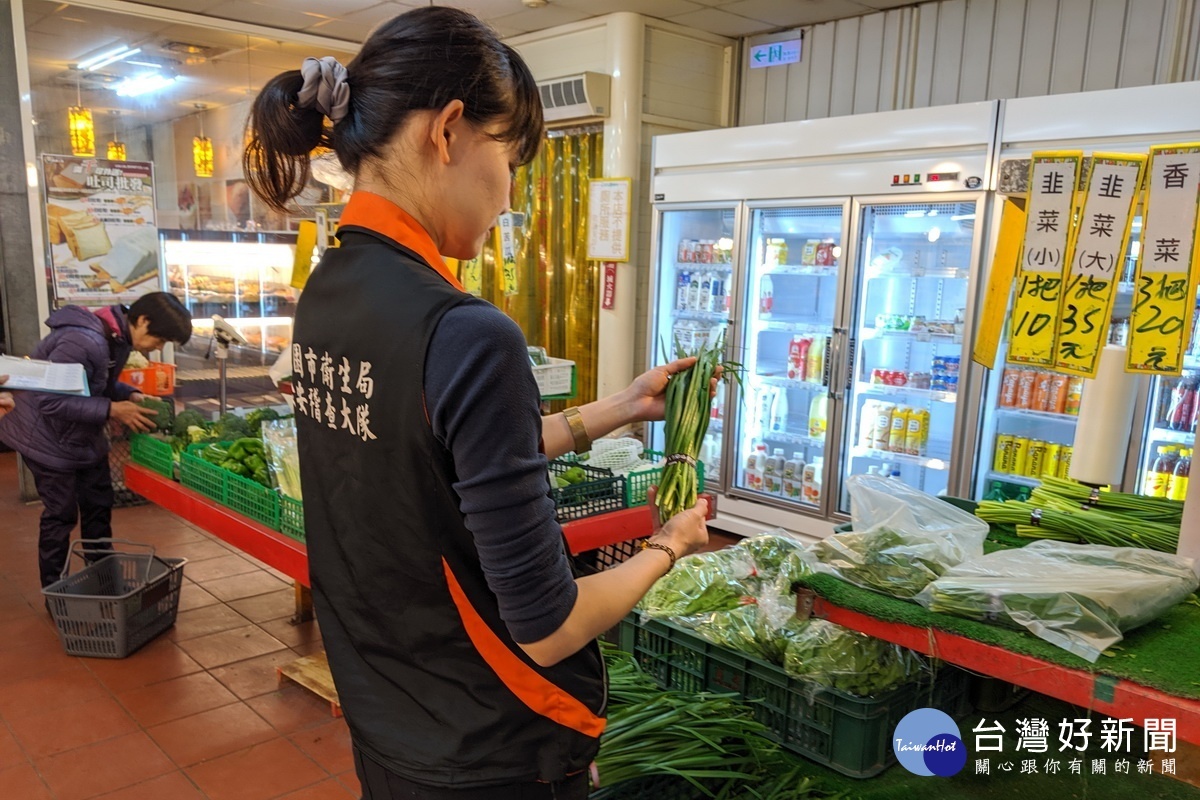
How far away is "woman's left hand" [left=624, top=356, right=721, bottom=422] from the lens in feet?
6.52

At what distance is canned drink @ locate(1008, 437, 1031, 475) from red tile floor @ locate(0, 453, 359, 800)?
3449 mm

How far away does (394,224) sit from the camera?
1.12 metres

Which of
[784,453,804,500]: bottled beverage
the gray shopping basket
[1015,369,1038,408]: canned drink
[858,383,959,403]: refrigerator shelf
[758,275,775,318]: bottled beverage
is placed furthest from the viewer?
[758,275,775,318]: bottled beverage

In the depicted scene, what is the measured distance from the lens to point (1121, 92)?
3.87 meters

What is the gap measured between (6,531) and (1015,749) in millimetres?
5739

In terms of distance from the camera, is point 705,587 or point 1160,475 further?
point 1160,475

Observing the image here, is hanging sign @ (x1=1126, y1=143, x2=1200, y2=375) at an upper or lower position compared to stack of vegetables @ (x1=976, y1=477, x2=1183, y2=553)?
upper

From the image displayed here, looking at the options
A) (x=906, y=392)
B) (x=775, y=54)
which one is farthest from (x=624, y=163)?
(x=906, y=392)

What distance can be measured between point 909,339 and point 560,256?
278 cm

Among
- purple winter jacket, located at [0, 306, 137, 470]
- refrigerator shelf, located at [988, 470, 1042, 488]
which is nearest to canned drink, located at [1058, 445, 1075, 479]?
refrigerator shelf, located at [988, 470, 1042, 488]

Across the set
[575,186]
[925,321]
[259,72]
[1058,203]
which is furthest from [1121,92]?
[259,72]

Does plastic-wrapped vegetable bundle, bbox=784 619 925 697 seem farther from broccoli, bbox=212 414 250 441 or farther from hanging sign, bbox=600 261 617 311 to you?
hanging sign, bbox=600 261 617 311

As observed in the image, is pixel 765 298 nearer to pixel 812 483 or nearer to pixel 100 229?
pixel 812 483

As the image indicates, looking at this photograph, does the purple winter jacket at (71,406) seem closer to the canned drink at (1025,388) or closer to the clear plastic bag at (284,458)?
the clear plastic bag at (284,458)
